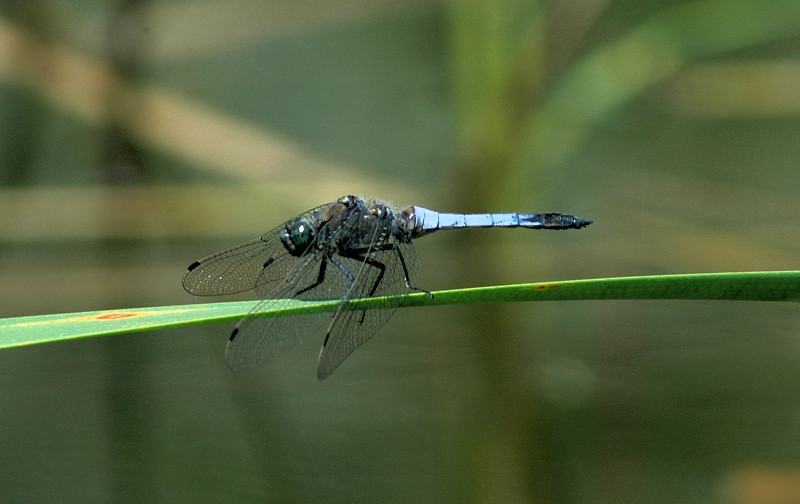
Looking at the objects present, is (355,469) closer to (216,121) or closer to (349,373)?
(349,373)

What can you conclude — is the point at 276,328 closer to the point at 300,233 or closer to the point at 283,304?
the point at 283,304

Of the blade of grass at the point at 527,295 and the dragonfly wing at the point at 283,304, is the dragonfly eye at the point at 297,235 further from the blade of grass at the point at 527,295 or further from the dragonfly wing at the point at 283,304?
the blade of grass at the point at 527,295

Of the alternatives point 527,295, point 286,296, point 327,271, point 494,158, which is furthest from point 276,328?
point 494,158

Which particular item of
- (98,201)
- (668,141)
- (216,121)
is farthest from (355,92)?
(668,141)

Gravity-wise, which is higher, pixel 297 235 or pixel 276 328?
pixel 297 235

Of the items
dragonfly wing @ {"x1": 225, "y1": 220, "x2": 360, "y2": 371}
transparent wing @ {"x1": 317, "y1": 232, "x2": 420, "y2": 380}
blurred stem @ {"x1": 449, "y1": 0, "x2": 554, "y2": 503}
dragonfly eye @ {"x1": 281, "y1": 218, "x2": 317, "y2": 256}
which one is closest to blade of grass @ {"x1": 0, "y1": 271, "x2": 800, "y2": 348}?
dragonfly wing @ {"x1": 225, "y1": 220, "x2": 360, "y2": 371}

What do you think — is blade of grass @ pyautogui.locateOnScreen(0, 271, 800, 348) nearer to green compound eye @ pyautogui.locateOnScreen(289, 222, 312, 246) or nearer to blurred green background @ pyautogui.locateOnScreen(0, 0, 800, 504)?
green compound eye @ pyautogui.locateOnScreen(289, 222, 312, 246)

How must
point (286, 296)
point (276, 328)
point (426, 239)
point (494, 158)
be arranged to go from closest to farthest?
point (276, 328) → point (286, 296) → point (494, 158) → point (426, 239)
